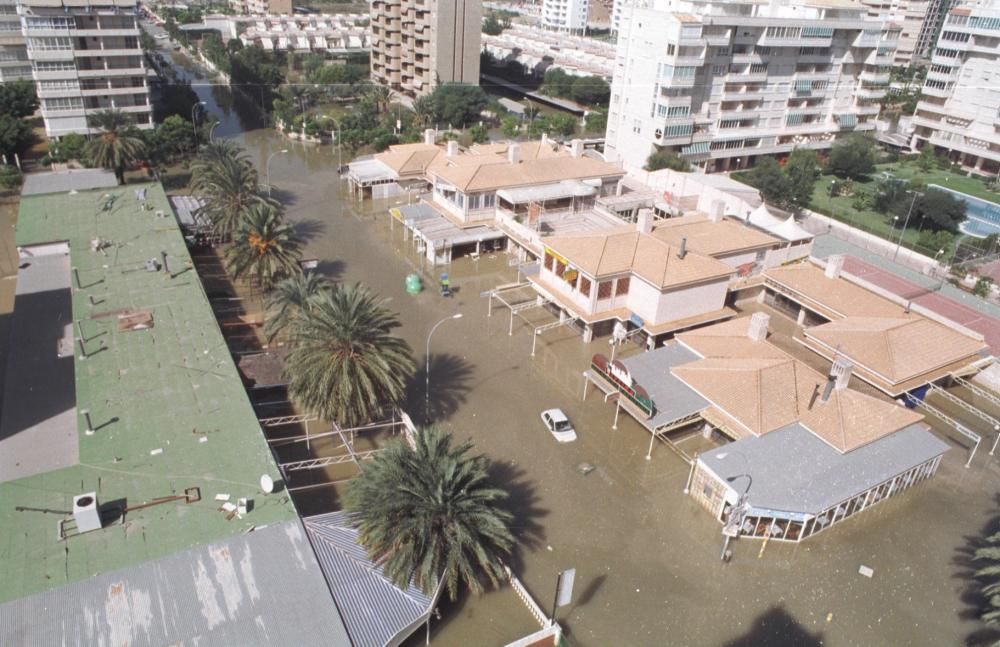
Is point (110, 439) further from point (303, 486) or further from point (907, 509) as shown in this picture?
point (907, 509)

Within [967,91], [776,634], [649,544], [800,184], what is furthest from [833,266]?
[967,91]

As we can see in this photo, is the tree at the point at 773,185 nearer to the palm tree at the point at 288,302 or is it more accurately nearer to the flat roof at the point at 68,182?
the palm tree at the point at 288,302

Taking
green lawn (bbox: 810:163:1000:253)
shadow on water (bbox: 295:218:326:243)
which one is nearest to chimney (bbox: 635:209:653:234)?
shadow on water (bbox: 295:218:326:243)

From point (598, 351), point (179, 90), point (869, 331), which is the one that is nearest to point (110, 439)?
point (598, 351)

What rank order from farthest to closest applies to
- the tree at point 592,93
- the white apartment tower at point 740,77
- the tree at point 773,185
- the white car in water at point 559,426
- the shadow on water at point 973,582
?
1. the tree at point 592,93
2. the white apartment tower at point 740,77
3. the tree at point 773,185
4. the white car in water at point 559,426
5. the shadow on water at point 973,582

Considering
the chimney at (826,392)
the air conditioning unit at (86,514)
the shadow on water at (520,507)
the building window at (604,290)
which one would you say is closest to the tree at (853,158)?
the building window at (604,290)
